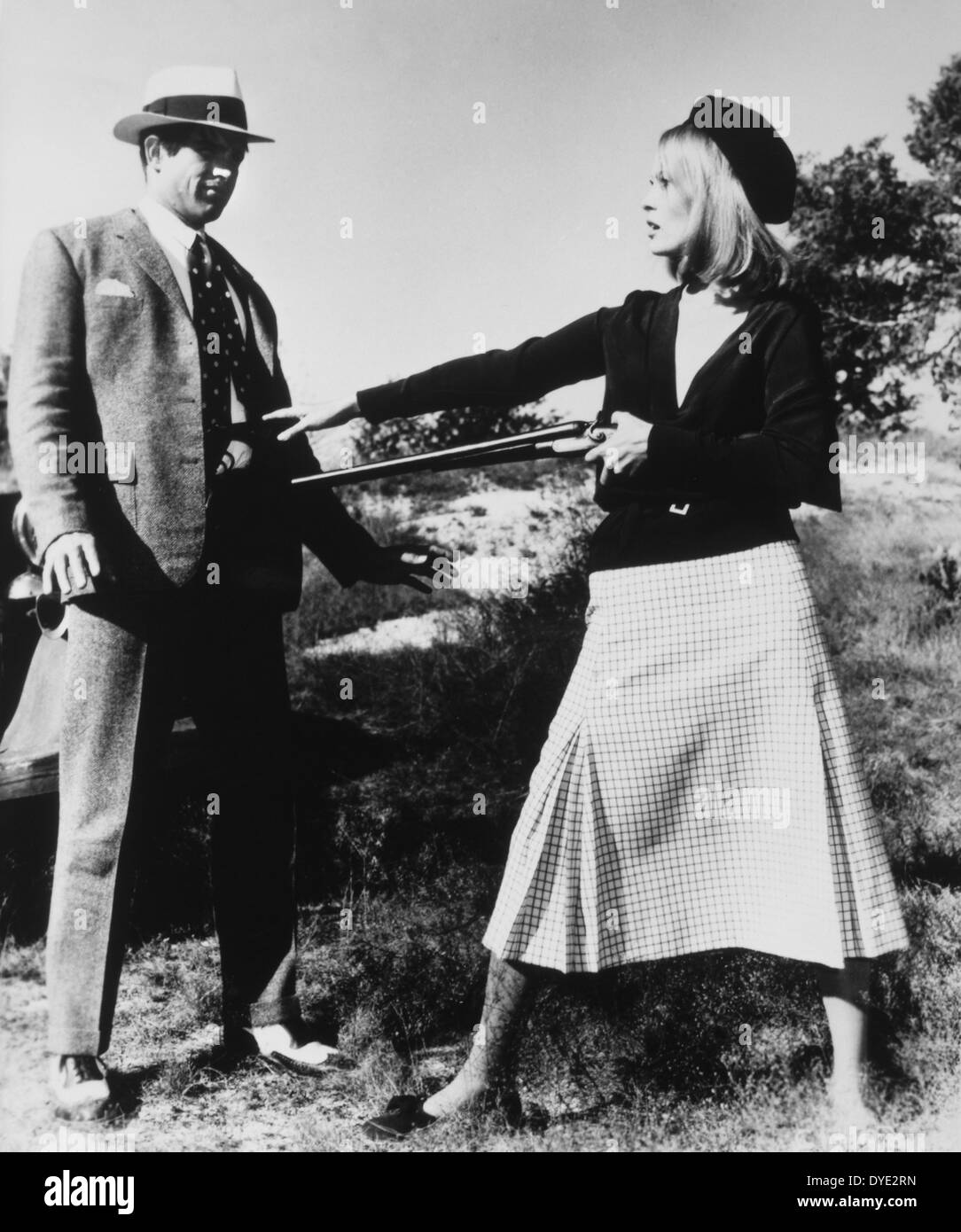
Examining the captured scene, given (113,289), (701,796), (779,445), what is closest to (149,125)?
(113,289)

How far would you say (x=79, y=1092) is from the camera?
362cm

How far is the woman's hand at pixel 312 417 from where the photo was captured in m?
3.84

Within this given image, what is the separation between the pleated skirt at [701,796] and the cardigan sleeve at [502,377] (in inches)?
23.8

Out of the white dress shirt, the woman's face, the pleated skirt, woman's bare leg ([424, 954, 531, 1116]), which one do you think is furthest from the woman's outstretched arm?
woman's bare leg ([424, 954, 531, 1116])

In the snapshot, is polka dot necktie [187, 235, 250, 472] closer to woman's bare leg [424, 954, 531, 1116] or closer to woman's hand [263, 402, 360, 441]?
woman's hand [263, 402, 360, 441]

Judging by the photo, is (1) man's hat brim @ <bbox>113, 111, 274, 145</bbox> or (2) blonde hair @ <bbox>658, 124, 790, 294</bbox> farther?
(1) man's hat brim @ <bbox>113, 111, 274, 145</bbox>

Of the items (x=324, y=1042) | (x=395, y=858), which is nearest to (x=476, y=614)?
(x=395, y=858)

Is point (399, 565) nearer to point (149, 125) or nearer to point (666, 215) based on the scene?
point (666, 215)

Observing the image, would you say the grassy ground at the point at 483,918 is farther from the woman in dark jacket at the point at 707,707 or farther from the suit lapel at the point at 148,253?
the suit lapel at the point at 148,253

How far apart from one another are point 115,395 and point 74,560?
0.47 meters

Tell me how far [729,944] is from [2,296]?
2.78m

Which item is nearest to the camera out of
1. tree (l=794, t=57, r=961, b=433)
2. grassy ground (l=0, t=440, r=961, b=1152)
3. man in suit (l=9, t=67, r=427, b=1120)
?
man in suit (l=9, t=67, r=427, b=1120)

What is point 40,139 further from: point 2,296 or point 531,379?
point 531,379

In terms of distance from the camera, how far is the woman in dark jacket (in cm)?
336
